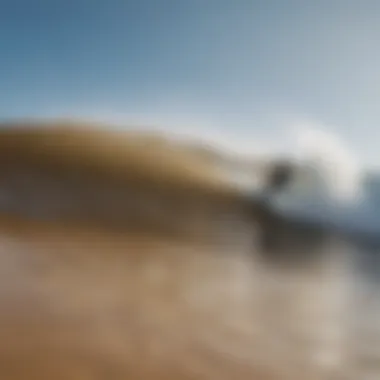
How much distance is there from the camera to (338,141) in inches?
45.0

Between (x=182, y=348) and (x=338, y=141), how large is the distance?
0.49m

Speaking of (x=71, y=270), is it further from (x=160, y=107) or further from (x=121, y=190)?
(x=160, y=107)

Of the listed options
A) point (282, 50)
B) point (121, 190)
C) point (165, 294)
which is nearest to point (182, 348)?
point (165, 294)

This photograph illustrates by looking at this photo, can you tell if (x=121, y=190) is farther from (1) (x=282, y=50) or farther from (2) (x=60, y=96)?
(1) (x=282, y=50)

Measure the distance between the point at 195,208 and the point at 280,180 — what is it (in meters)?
0.17

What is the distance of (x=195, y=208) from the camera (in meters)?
1.15

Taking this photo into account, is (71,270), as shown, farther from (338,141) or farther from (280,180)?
(338,141)

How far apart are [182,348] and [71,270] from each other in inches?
10.0

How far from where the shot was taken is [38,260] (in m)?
1.13

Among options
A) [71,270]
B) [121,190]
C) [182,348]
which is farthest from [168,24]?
[182,348]

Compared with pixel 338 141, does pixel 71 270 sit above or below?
below

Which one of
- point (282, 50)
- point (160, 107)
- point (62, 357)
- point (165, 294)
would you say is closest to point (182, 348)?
point (165, 294)

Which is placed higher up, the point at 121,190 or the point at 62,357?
the point at 121,190

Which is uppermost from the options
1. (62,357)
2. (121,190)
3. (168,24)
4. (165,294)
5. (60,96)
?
(168,24)
